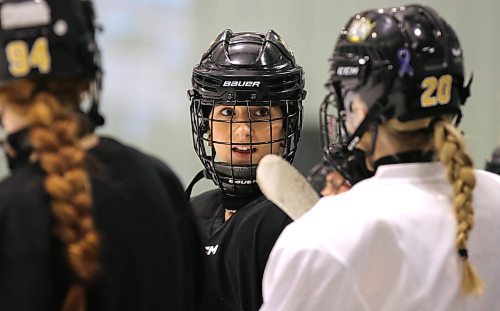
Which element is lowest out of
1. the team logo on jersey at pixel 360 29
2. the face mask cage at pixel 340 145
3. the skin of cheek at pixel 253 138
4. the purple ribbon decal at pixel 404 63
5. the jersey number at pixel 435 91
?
the skin of cheek at pixel 253 138

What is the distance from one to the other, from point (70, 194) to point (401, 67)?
2.16 ft

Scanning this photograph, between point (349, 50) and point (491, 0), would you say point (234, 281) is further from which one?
point (491, 0)

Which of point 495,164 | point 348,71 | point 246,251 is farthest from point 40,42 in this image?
point 495,164

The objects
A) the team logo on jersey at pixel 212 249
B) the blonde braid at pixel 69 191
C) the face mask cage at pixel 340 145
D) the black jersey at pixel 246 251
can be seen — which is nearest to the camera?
the blonde braid at pixel 69 191

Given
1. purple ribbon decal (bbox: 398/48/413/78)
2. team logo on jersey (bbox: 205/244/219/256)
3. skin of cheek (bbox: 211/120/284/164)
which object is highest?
purple ribbon decal (bbox: 398/48/413/78)

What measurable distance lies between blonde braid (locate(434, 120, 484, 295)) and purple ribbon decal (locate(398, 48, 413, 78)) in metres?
0.12

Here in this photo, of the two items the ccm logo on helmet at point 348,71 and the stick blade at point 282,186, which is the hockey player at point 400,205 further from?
the stick blade at point 282,186

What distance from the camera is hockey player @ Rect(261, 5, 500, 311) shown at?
1.52 meters

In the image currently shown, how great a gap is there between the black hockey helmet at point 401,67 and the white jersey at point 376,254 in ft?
0.36

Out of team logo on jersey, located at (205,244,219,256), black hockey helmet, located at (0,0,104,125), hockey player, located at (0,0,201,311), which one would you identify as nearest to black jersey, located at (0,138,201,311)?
hockey player, located at (0,0,201,311)

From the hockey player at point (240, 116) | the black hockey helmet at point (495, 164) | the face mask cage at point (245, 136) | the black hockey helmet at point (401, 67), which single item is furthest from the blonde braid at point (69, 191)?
the black hockey helmet at point (495, 164)

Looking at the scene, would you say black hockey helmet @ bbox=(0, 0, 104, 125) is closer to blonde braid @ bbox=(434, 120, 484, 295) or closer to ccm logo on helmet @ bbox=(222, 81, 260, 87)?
blonde braid @ bbox=(434, 120, 484, 295)

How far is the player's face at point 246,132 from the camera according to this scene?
8.10 feet

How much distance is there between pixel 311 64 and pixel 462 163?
6.72 ft
